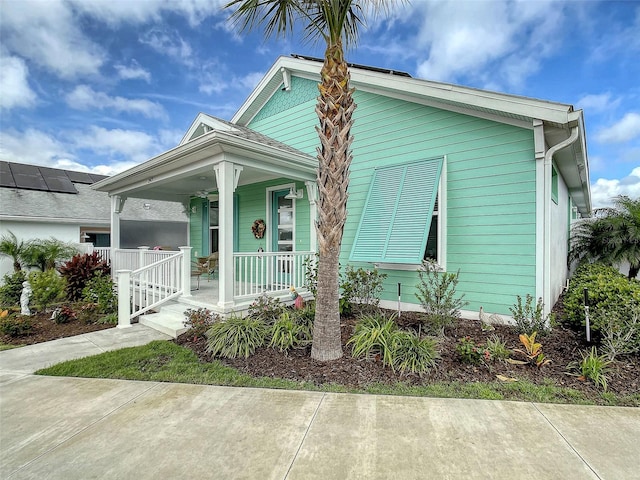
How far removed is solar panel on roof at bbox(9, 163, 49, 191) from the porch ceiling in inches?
334

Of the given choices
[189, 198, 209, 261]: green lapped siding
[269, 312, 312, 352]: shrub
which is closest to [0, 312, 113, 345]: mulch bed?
[269, 312, 312, 352]: shrub

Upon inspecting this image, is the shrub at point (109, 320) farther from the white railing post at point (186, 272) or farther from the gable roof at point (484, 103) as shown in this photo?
the gable roof at point (484, 103)

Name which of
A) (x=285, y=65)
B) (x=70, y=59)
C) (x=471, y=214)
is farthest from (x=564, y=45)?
(x=70, y=59)

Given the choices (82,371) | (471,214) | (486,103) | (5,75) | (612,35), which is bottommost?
(82,371)

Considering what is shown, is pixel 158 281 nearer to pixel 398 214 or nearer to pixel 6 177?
pixel 398 214

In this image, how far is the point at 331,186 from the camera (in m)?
4.26

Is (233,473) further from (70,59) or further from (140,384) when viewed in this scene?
(70,59)

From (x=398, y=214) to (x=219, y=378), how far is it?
4.40 meters

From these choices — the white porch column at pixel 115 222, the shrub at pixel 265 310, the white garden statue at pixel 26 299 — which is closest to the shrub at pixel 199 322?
the shrub at pixel 265 310

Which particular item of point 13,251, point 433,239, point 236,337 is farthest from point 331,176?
point 13,251

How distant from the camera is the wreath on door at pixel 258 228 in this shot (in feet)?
30.2

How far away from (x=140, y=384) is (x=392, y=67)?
1073cm

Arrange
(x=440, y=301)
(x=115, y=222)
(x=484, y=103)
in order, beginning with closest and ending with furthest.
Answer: (x=484, y=103) → (x=440, y=301) → (x=115, y=222)

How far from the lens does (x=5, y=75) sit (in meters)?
7.76
